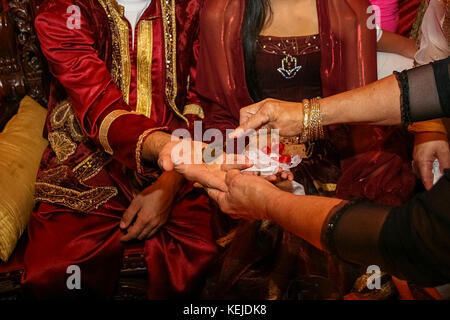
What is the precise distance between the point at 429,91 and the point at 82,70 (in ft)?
4.05

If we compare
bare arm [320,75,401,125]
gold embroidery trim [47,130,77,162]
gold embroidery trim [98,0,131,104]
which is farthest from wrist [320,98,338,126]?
gold embroidery trim [47,130,77,162]

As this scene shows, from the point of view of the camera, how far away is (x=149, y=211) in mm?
1735

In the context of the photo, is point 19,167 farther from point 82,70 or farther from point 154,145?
point 154,145

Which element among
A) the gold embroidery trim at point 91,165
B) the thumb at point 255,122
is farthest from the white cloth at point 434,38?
the gold embroidery trim at point 91,165

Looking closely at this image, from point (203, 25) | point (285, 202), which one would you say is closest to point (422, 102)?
point (285, 202)

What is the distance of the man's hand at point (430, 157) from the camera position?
1.73 m

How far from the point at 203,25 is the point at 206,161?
0.60 m

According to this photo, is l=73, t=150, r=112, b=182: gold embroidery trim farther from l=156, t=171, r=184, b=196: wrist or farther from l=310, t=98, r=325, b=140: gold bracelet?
l=310, t=98, r=325, b=140: gold bracelet

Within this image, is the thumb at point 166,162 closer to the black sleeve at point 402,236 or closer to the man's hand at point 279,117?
the man's hand at point 279,117

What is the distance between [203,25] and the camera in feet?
6.10

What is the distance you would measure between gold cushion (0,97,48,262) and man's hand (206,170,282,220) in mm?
833

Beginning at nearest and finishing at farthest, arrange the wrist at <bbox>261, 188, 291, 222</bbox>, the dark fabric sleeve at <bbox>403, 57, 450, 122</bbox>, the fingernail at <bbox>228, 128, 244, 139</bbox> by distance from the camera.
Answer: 1. the wrist at <bbox>261, 188, 291, 222</bbox>
2. the dark fabric sleeve at <bbox>403, 57, 450, 122</bbox>
3. the fingernail at <bbox>228, 128, 244, 139</bbox>

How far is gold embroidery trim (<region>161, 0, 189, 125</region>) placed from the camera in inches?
72.9
